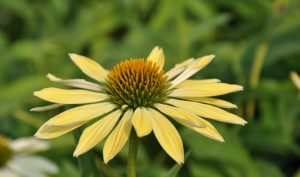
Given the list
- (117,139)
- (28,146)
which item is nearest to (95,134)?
(117,139)

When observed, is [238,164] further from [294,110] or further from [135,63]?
[135,63]

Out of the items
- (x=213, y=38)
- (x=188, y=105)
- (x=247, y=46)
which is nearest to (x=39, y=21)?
(x=213, y=38)

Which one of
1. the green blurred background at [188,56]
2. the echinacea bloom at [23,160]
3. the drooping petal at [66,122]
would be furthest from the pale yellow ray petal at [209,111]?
the echinacea bloom at [23,160]

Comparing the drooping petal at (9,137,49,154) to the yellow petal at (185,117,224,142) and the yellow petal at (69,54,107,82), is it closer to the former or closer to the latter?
the yellow petal at (69,54,107,82)

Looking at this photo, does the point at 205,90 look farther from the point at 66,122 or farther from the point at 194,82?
the point at 66,122

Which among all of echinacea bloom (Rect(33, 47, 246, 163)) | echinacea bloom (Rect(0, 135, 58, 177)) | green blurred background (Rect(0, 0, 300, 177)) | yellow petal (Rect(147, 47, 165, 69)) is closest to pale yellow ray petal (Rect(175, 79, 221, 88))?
echinacea bloom (Rect(33, 47, 246, 163))
